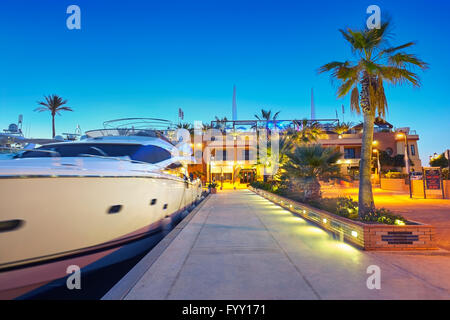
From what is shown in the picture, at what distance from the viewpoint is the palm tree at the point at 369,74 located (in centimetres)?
638

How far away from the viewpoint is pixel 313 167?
9.79 metres

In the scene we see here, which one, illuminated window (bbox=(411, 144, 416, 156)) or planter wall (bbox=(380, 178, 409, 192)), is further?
illuminated window (bbox=(411, 144, 416, 156))

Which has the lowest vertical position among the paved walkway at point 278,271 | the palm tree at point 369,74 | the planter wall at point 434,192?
the paved walkway at point 278,271

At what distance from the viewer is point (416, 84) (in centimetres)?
639

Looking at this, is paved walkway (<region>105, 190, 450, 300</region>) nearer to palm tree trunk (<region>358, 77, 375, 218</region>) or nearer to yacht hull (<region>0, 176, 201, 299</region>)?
yacht hull (<region>0, 176, 201, 299</region>)

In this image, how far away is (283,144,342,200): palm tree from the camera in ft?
31.3

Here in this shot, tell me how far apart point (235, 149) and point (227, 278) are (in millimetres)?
33009

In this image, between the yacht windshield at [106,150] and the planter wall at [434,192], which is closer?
the yacht windshield at [106,150]

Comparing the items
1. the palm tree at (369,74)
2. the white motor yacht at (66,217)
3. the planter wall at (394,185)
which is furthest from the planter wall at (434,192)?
the white motor yacht at (66,217)

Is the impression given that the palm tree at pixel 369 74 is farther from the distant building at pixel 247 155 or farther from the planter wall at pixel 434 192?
the distant building at pixel 247 155

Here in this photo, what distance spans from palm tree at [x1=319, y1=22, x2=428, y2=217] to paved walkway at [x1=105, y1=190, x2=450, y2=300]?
2275 mm

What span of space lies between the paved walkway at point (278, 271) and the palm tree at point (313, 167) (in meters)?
4.25

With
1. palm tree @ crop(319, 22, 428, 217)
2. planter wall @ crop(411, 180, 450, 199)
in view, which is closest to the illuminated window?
planter wall @ crop(411, 180, 450, 199)

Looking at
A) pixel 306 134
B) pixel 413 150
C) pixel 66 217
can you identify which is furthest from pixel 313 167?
pixel 413 150
